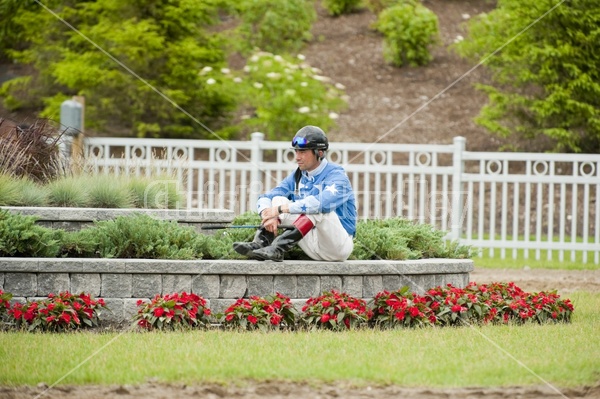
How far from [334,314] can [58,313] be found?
207 centimetres

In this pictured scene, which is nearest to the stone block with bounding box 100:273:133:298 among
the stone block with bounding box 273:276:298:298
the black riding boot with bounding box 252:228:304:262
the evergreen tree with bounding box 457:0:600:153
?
the black riding boot with bounding box 252:228:304:262

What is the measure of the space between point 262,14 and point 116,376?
18.6 metres

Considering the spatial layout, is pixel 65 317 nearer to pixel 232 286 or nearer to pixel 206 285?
pixel 206 285

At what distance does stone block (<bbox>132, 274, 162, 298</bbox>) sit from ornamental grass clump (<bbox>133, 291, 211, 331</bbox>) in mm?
222

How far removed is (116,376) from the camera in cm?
500

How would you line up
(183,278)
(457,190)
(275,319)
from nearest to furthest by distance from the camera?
1. (275,319)
2. (183,278)
3. (457,190)

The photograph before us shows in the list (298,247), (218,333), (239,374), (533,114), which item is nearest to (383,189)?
(533,114)

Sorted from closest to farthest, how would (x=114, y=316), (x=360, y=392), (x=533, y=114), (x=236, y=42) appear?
1. (x=360, y=392)
2. (x=114, y=316)
3. (x=533, y=114)
4. (x=236, y=42)

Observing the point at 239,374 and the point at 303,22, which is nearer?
the point at 239,374

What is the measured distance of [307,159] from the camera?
283 inches

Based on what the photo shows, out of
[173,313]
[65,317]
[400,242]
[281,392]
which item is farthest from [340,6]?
[281,392]

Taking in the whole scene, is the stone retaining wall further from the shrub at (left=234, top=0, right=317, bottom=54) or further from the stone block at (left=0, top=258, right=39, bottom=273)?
the shrub at (left=234, top=0, right=317, bottom=54)

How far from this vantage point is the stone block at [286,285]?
23.0 feet

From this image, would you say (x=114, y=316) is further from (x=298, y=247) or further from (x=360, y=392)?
(x=360, y=392)
